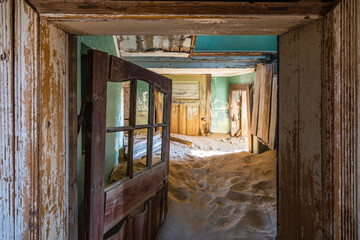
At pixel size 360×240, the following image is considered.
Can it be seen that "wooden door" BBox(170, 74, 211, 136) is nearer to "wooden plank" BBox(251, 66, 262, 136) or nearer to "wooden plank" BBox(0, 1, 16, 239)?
"wooden plank" BBox(251, 66, 262, 136)

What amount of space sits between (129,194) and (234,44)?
2.79m

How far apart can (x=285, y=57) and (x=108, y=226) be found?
4.88 feet

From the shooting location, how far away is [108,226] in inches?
47.0

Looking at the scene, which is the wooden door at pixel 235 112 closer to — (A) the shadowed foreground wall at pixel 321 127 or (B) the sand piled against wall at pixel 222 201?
(B) the sand piled against wall at pixel 222 201

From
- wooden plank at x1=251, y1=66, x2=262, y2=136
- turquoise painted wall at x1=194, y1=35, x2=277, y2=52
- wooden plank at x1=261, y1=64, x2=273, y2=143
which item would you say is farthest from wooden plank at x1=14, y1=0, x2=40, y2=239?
wooden plank at x1=251, y1=66, x2=262, y2=136

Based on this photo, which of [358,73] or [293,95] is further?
[293,95]

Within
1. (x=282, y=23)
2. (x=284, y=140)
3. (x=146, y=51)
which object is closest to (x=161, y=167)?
(x=284, y=140)

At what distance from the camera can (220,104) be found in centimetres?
751

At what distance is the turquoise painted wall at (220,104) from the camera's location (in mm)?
7418

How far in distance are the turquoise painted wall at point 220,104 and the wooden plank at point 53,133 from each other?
22.5 ft

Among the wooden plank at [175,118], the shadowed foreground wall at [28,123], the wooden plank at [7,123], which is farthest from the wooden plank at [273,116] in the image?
the wooden plank at [175,118]

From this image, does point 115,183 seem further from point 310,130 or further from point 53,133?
point 310,130

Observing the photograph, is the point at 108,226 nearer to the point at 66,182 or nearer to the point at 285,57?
the point at 66,182

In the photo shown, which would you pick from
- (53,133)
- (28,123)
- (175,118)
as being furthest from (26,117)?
(175,118)
